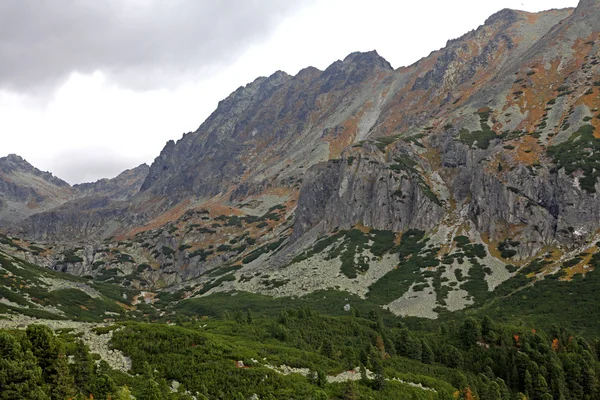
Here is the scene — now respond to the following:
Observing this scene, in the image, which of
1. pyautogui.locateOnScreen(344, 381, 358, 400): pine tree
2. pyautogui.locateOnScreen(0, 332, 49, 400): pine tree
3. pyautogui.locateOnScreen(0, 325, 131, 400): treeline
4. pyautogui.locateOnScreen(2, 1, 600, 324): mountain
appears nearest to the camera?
pyautogui.locateOnScreen(0, 332, 49, 400): pine tree

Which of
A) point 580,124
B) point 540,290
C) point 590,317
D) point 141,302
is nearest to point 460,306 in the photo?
point 540,290

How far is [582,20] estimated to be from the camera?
19275 cm

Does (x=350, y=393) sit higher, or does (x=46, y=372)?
(x=46, y=372)

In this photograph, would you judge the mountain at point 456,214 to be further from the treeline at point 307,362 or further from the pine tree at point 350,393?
the pine tree at point 350,393

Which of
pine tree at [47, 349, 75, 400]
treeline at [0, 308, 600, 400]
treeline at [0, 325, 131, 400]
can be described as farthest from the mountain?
pine tree at [47, 349, 75, 400]

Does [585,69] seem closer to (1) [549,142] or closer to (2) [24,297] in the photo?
(1) [549,142]

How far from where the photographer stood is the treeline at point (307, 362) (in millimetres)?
29328

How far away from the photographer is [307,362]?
45812 millimetres

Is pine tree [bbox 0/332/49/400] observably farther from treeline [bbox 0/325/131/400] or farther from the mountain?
the mountain

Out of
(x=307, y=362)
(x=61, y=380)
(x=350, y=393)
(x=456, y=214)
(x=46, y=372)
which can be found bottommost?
(x=350, y=393)

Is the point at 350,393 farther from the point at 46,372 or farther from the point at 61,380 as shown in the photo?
the point at 46,372

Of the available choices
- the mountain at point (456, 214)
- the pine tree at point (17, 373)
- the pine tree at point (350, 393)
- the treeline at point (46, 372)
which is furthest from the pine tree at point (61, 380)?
the mountain at point (456, 214)

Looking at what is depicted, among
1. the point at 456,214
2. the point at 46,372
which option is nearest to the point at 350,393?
the point at 46,372

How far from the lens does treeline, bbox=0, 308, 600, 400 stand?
96.2 feet
